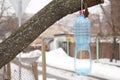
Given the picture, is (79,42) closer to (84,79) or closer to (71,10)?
(71,10)

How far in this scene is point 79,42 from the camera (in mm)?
5457

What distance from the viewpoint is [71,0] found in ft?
14.8

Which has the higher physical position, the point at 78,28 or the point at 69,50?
the point at 78,28

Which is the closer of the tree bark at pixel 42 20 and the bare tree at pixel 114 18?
the tree bark at pixel 42 20

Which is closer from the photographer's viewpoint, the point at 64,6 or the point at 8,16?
the point at 64,6

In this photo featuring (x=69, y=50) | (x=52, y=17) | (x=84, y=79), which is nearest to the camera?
(x=52, y=17)

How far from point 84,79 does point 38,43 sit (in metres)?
32.1

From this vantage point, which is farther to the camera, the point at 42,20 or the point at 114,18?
the point at 114,18

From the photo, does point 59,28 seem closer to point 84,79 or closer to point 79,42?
point 84,79

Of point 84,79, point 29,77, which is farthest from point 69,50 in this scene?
point 29,77

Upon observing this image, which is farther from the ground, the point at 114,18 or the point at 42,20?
the point at 114,18

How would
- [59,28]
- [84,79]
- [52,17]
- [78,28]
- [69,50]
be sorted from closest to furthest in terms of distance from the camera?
[52,17] → [78,28] → [84,79] → [69,50] → [59,28]

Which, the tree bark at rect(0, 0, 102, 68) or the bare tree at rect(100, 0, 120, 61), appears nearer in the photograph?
the tree bark at rect(0, 0, 102, 68)

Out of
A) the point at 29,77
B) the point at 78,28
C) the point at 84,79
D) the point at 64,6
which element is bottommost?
the point at 84,79
